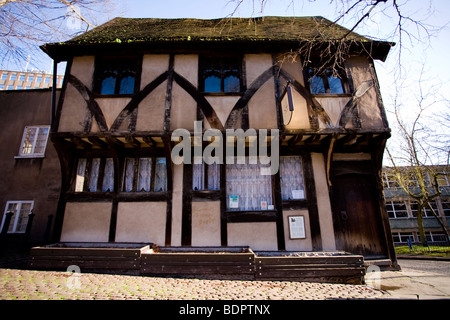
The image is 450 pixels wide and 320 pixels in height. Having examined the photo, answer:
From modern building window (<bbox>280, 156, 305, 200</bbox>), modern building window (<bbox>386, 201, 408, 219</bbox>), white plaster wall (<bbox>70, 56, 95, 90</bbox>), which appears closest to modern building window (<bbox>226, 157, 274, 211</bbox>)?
modern building window (<bbox>280, 156, 305, 200</bbox>)

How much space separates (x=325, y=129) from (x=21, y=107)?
11.6 meters

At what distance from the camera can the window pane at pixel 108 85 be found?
7.23m

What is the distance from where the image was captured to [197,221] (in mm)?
6406

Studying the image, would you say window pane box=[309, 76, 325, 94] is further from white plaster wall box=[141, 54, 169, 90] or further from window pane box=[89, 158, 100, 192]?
window pane box=[89, 158, 100, 192]

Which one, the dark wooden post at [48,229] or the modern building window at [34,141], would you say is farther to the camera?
the modern building window at [34,141]

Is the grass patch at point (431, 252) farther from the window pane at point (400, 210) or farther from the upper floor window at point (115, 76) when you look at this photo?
the upper floor window at point (115, 76)

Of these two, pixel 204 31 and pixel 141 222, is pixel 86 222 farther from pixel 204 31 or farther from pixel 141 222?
pixel 204 31

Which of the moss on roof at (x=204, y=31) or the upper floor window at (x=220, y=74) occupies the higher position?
the moss on roof at (x=204, y=31)

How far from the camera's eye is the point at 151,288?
13.4 feet

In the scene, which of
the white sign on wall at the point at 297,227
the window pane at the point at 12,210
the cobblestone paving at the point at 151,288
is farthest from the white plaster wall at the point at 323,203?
the window pane at the point at 12,210

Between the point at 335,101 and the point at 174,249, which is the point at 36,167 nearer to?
the point at 174,249

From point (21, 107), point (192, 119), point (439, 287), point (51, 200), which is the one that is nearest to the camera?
point (439, 287)

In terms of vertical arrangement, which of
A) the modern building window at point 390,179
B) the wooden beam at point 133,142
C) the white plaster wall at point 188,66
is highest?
the white plaster wall at point 188,66

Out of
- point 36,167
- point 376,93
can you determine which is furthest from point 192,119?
point 36,167
